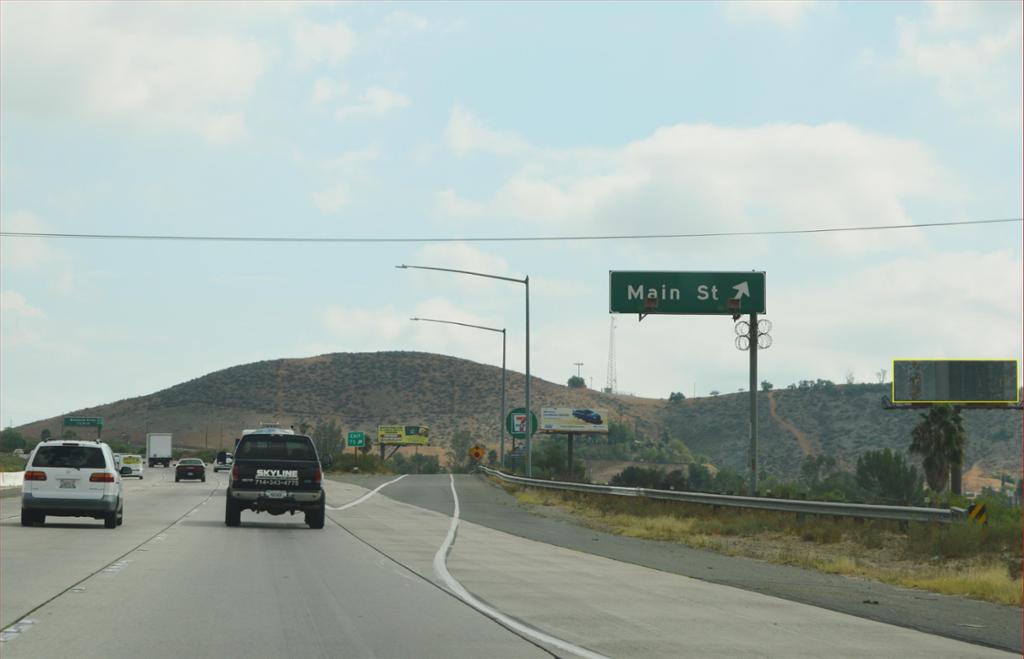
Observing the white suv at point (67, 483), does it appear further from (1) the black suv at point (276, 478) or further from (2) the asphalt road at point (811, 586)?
(2) the asphalt road at point (811, 586)

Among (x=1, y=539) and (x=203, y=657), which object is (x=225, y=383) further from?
(x=203, y=657)

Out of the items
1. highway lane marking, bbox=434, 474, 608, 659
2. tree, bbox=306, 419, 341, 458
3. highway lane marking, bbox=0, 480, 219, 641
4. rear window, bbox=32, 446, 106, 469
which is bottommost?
highway lane marking, bbox=434, 474, 608, 659

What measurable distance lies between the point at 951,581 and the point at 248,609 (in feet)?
34.1

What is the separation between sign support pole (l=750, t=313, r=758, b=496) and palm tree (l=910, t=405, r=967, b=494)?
46.8m

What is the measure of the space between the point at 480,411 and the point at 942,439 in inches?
3830

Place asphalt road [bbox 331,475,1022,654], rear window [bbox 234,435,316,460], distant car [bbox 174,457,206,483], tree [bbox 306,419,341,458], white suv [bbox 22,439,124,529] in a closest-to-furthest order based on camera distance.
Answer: asphalt road [bbox 331,475,1022,654], white suv [bbox 22,439,124,529], rear window [bbox 234,435,316,460], distant car [bbox 174,457,206,483], tree [bbox 306,419,341,458]

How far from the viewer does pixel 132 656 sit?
35.0 feet

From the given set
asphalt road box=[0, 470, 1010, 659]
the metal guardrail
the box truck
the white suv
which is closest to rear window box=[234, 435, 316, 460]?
the white suv

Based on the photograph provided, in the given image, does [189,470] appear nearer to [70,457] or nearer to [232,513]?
[232,513]

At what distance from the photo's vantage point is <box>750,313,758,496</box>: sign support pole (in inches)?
1519

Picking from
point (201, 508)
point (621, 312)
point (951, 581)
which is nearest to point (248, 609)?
point (951, 581)

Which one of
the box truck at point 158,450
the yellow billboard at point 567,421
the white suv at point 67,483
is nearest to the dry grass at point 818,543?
the white suv at point 67,483

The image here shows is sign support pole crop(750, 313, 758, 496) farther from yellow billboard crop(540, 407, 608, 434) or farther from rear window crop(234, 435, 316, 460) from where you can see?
yellow billboard crop(540, 407, 608, 434)

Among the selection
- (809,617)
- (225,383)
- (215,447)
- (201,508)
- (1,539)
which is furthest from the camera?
(225,383)
